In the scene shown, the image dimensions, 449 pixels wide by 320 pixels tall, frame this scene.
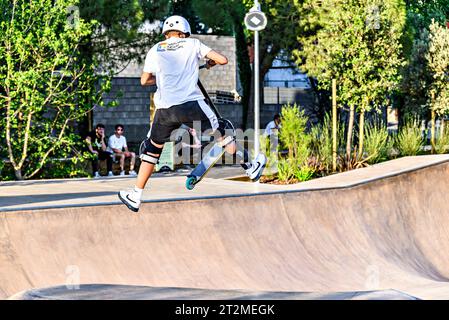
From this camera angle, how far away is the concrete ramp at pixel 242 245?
10625 mm

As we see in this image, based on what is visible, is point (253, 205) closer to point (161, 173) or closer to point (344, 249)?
point (344, 249)

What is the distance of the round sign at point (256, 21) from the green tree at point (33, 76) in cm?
344

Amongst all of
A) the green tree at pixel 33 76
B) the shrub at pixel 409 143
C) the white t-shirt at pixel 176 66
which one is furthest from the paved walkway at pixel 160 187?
the white t-shirt at pixel 176 66

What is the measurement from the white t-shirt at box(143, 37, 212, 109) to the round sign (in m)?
6.54

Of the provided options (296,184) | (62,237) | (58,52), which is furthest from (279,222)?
(58,52)

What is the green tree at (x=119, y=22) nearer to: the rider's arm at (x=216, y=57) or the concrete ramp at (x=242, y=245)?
the concrete ramp at (x=242, y=245)

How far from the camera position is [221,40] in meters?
30.9

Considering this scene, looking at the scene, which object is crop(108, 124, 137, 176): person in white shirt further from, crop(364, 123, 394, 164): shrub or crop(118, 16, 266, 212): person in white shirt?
crop(118, 16, 266, 212): person in white shirt

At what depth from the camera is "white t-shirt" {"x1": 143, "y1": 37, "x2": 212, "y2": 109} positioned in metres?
7.56

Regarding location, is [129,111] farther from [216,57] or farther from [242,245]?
[216,57]

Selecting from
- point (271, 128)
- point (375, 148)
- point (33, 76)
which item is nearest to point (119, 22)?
point (271, 128)

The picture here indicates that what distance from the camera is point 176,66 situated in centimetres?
759

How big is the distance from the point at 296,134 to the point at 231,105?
12782 mm
